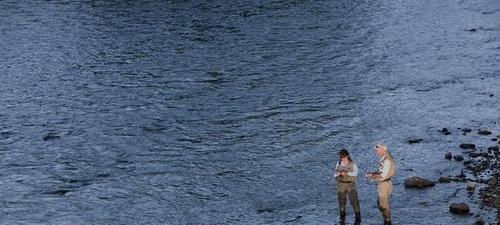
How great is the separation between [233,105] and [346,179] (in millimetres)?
19751

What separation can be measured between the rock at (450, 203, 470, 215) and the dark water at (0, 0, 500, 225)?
0.87 feet

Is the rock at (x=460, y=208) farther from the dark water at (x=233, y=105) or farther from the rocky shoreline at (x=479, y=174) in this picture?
the dark water at (x=233, y=105)

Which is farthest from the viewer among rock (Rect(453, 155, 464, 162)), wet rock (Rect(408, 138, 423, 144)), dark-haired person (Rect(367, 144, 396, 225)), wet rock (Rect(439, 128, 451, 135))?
wet rock (Rect(439, 128, 451, 135))

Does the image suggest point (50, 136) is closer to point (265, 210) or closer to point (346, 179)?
point (265, 210)

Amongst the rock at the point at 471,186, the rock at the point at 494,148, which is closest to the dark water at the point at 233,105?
the rock at the point at 471,186

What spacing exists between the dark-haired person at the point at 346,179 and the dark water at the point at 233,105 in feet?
4.84

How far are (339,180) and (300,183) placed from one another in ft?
23.2

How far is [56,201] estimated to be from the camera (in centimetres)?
2959

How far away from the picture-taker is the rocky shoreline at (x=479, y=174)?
25344mm

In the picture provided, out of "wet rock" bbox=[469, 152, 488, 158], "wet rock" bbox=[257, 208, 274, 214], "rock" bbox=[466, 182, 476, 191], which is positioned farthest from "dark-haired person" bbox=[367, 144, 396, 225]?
"wet rock" bbox=[469, 152, 488, 158]

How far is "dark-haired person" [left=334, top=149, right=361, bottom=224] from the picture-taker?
22125mm

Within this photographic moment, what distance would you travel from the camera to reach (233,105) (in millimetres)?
41875

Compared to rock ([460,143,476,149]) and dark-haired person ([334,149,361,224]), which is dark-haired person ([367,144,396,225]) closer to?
dark-haired person ([334,149,361,224])

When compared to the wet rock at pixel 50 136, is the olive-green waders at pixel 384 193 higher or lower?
higher
